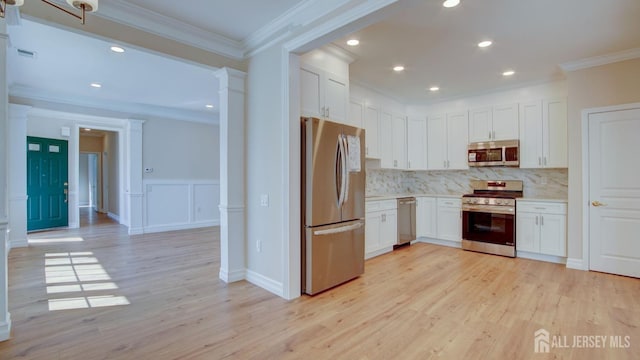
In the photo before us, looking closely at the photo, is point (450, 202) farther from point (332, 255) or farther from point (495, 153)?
point (332, 255)

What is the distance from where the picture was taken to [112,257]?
4660 mm

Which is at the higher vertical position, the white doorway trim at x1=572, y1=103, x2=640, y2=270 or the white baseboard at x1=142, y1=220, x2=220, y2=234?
the white doorway trim at x1=572, y1=103, x2=640, y2=270

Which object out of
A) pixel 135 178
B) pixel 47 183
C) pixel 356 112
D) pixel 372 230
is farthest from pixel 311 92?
pixel 47 183

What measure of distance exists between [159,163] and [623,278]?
8.32 m

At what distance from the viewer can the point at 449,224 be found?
538 centimetres

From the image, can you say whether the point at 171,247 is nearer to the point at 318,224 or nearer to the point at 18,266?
the point at 18,266

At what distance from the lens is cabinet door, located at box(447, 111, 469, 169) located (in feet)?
17.8

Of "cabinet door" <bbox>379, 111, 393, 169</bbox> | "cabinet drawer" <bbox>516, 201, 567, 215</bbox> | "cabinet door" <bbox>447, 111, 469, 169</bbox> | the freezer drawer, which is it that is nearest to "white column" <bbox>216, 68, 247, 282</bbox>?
the freezer drawer

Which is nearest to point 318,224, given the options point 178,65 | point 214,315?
point 214,315

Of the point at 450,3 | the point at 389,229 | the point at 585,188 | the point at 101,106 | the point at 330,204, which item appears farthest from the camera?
the point at 101,106

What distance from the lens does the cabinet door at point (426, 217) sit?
219 inches

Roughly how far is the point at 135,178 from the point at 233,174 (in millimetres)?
4314

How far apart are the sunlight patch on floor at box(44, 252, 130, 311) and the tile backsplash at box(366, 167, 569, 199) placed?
400 centimetres

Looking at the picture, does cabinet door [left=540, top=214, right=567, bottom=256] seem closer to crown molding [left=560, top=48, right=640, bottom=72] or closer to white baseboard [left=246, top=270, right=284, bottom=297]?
crown molding [left=560, top=48, right=640, bottom=72]
